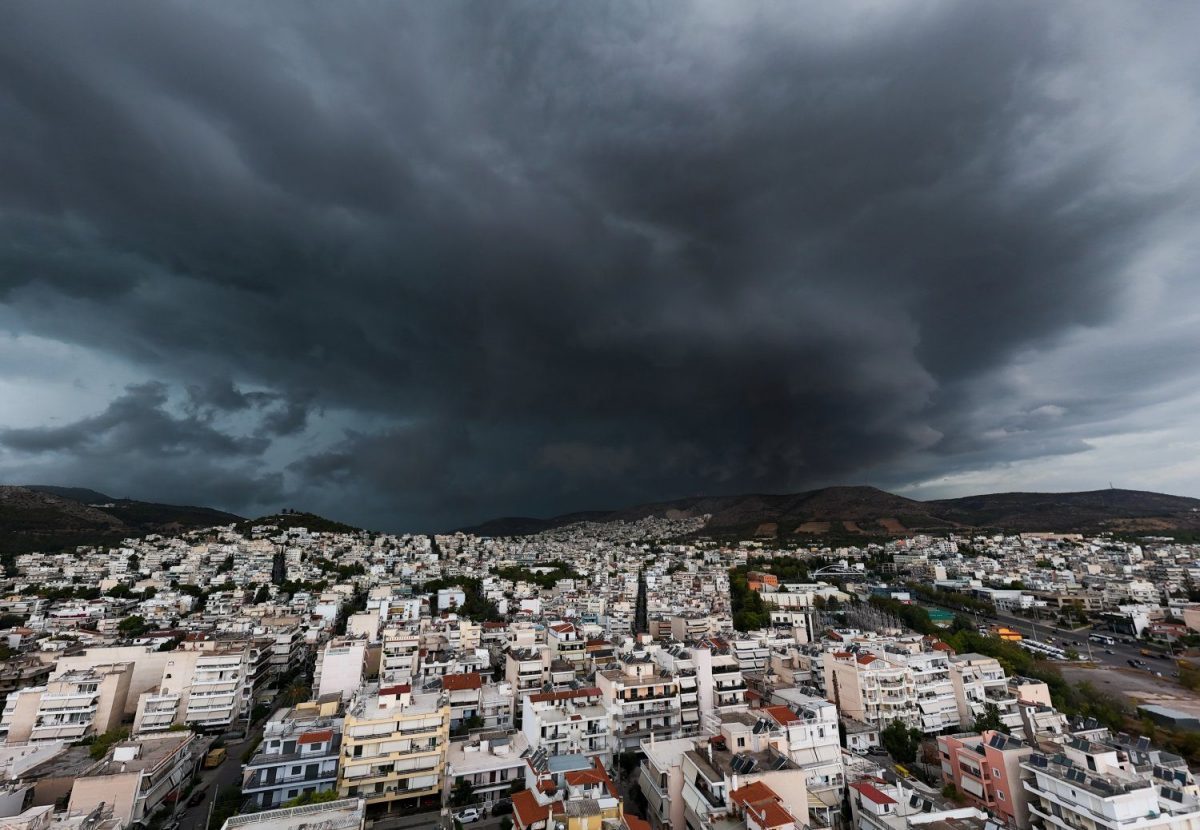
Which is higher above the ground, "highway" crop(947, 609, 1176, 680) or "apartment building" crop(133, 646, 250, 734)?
"apartment building" crop(133, 646, 250, 734)

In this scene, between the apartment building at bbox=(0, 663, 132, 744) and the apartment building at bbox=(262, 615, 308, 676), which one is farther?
the apartment building at bbox=(262, 615, 308, 676)

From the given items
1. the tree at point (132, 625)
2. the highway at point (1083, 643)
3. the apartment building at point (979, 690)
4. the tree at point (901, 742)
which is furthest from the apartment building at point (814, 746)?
the tree at point (132, 625)

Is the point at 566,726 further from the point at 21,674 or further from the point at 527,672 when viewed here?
the point at 21,674

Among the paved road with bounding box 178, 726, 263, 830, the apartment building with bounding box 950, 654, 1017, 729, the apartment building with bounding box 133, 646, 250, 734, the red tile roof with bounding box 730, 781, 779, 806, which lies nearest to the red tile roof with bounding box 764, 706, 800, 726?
the red tile roof with bounding box 730, 781, 779, 806

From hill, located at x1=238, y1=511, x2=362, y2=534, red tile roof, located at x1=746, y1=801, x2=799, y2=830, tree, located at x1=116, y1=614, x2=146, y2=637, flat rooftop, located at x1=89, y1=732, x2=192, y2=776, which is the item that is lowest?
flat rooftop, located at x1=89, y1=732, x2=192, y2=776

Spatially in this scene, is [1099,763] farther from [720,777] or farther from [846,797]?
[720,777]

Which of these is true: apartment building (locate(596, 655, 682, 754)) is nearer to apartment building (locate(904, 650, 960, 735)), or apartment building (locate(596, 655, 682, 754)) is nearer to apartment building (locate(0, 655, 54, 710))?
apartment building (locate(904, 650, 960, 735))

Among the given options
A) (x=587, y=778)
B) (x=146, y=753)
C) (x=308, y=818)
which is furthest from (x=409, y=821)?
(x=146, y=753)

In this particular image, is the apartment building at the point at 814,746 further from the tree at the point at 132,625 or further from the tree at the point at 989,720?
the tree at the point at 132,625
